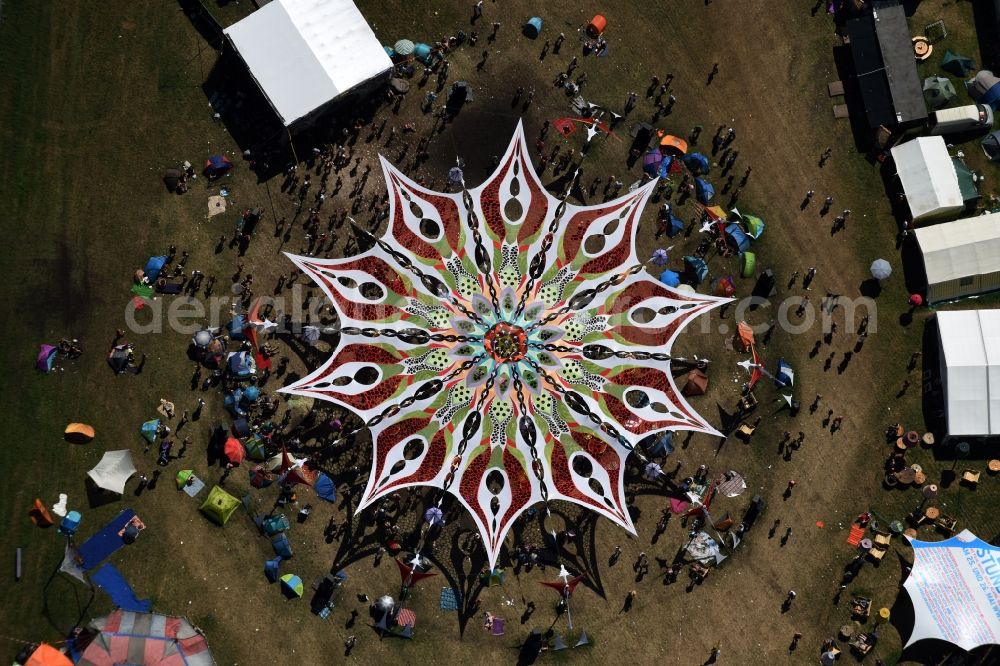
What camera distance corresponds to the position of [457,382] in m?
41.8

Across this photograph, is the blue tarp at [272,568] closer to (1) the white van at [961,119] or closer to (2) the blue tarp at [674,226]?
(2) the blue tarp at [674,226]

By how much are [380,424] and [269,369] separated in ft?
23.0

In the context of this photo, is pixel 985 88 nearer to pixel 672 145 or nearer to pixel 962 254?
pixel 962 254

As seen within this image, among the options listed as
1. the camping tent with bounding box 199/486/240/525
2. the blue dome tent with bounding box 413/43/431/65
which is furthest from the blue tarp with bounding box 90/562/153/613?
the blue dome tent with bounding box 413/43/431/65

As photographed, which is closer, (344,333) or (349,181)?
(344,333)

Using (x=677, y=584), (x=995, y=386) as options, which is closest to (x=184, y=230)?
(x=677, y=584)

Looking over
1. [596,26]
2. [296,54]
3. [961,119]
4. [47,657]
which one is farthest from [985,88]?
[47,657]

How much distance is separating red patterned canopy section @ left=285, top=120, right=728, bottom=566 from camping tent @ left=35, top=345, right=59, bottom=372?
A: 43.7 feet

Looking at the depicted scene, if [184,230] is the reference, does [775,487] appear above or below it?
below

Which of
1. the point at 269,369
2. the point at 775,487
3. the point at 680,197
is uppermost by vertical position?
the point at 680,197

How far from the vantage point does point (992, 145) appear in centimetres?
4541

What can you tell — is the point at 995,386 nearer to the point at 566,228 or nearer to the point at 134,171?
the point at 566,228

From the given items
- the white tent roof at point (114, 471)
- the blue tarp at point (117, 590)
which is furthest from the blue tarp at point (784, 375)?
the blue tarp at point (117, 590)

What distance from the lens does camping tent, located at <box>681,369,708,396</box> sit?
44344 millimetres
